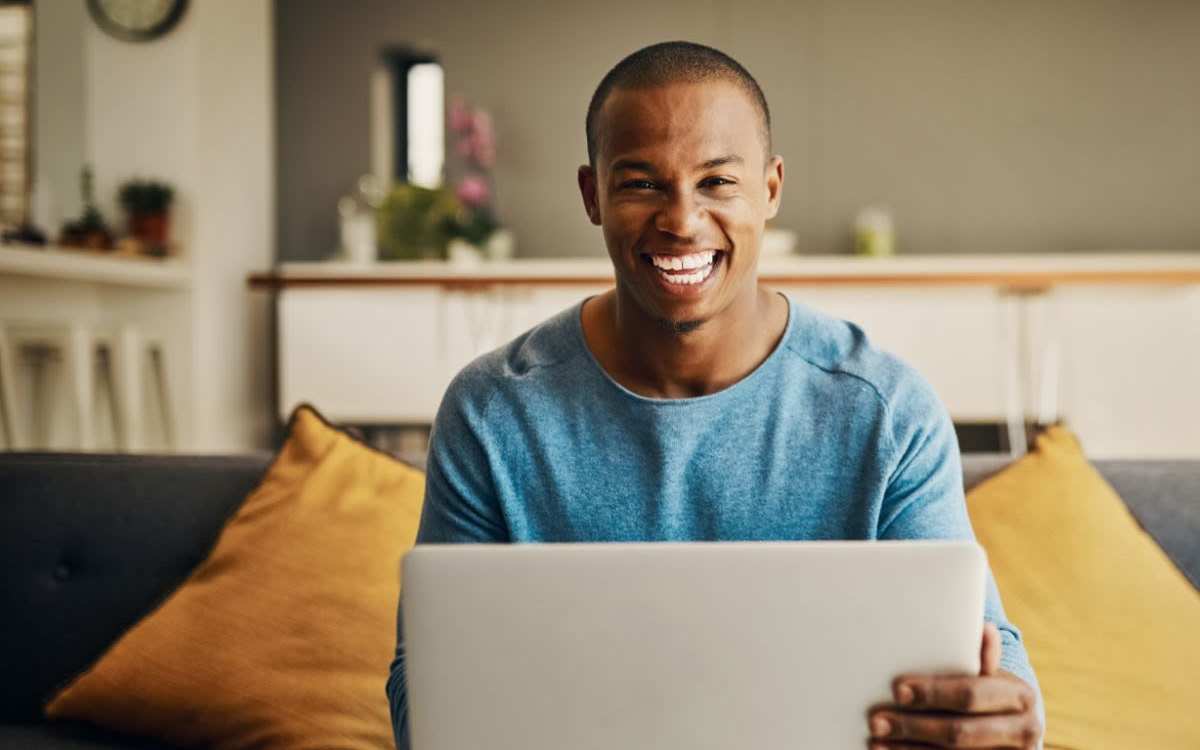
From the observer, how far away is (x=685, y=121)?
1175mm

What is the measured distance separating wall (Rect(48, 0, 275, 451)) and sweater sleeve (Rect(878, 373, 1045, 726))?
434 centimetres

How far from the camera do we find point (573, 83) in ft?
19.0

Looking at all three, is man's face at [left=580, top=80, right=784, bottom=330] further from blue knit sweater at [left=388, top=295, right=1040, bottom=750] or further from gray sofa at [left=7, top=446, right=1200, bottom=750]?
gray sofa at [left=7, top=446, right=1200, bottom=750]

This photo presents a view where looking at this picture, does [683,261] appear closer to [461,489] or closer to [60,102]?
[461,489]

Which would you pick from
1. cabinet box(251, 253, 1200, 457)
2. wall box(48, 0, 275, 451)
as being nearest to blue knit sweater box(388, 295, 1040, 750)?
cabinet box(251, 253, 1200, 457)

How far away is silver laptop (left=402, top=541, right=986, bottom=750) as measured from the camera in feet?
2.68

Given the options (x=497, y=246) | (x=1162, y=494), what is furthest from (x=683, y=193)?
(x=497, y=246)

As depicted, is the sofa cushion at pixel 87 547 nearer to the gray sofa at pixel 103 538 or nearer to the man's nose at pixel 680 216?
the gray sofa at pixel 103 538

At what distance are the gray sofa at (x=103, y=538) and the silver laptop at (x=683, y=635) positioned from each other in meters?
0.93

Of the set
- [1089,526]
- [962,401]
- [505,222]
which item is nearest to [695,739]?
[1089,526]

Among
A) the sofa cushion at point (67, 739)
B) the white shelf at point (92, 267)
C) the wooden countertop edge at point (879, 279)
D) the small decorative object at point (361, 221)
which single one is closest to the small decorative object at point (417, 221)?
the small decorative object at point (361, 221)

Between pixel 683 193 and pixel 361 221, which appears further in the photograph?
pixel 361 221

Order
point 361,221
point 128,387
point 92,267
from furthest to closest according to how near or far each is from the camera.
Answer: point 361,221 < point 128,387 < point 92,267

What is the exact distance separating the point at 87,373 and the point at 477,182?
216 cm
